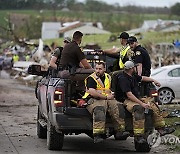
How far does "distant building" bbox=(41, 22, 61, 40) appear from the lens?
11056 centimetres

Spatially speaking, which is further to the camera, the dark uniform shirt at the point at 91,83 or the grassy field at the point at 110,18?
the grassy field at the point at 110,18

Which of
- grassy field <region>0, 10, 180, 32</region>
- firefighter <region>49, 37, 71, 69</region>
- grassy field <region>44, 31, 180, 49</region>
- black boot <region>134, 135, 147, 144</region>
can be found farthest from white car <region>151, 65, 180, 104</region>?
grassy field <region>0, 10, 180, 32</region>

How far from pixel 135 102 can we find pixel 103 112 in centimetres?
64

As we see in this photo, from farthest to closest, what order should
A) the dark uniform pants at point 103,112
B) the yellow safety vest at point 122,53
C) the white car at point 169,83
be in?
the white car at point 169,83 < the yellow safety vest at point 122,53 < the dark uniform pants at point 103,112

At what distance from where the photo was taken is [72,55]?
39.1 ft

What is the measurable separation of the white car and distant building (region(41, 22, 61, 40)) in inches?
3484

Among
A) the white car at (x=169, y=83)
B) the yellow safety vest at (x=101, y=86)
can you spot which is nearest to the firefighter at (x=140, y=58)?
the yellow safety vest at (x=101, y=86)

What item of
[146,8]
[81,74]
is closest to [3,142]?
[81,74]

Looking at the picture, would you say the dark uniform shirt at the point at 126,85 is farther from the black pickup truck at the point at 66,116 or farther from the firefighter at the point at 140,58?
the firefighter at the point at 140,58

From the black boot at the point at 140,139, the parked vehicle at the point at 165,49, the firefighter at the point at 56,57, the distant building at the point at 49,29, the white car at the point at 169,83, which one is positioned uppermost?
the firefighter at the point at 56,57

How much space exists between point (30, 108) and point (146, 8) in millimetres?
123983

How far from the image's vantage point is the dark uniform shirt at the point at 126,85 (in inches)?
427

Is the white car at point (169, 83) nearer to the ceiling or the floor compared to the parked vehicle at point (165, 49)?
nearer to the ceiling

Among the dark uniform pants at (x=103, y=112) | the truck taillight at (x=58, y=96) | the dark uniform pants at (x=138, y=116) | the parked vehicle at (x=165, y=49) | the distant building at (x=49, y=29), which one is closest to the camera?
the dark uniform pants at (x=103, y=112)
